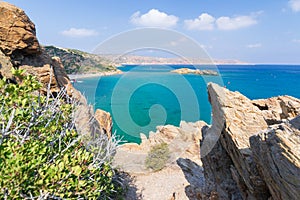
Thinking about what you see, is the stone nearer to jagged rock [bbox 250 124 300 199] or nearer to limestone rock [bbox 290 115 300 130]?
jagged rock [bbox 250 124 300 199]

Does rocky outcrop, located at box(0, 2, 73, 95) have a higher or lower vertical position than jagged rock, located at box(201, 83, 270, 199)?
higher

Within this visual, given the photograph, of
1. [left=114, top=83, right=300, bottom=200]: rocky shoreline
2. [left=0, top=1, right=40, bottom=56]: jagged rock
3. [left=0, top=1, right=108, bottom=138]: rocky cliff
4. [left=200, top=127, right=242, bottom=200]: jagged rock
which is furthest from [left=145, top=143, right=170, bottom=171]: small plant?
[left=0, top=1, right=40, bottom=56]: jagged rock

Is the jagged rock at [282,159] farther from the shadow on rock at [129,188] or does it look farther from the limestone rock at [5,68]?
the limestone rock at [5,68]

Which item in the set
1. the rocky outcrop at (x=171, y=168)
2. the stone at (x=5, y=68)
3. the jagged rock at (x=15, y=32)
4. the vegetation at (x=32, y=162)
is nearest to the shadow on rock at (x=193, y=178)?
the rocky outcrop at (x=171, y=168)

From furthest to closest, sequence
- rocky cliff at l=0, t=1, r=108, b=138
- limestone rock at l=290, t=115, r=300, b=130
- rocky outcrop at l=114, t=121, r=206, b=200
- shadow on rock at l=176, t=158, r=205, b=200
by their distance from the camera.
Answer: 1. rocky outcrop at l=114, t=121, r=206, b=200
2. rocky cliff at l=0, t=1, r=108, b=138
3. shadow on rock at l=176, t=158, r=205, b=200
4. limestone rock at l=290, t=115, r=300, b=130

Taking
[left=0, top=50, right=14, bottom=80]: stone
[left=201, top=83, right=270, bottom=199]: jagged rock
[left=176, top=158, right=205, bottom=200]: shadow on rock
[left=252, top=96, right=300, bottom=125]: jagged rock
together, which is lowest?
[left=176, top=158, right=205, bottom=200]: shadow on rock

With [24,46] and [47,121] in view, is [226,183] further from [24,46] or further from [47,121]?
[24,46]

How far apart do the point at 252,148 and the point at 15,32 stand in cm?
898

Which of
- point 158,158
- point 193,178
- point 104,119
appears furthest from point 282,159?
point 158,158

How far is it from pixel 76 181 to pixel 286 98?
5051mm

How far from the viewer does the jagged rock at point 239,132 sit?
489 cm

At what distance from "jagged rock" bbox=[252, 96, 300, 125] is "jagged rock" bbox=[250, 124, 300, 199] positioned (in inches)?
49.0

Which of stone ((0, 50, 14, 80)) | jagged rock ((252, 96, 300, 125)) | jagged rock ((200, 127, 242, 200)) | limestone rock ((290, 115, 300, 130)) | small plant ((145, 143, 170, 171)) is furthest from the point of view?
small plant ((145, 143, 170, 171))

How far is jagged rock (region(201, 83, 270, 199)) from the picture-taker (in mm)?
4888
